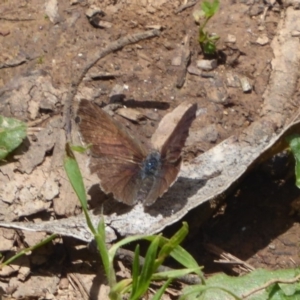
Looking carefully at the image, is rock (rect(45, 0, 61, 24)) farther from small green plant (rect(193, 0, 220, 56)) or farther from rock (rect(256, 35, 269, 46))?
rock (rect(256, 35, 269, 46))

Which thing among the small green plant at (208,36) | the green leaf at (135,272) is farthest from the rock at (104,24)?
the green leaf at (135,272)

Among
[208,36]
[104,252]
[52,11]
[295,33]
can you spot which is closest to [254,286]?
[104,252]

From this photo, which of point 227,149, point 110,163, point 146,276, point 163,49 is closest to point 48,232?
point 110,163

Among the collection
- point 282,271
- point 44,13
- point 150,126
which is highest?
point 44,13

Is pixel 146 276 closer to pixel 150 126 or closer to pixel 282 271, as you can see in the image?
pixel 282 271

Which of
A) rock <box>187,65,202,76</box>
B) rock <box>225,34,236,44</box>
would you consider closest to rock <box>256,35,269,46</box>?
rock <box>225,34,236,44</box>

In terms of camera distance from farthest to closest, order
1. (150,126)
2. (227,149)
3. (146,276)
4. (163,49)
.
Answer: (163,49), (150,126), (227,149), (146,276)

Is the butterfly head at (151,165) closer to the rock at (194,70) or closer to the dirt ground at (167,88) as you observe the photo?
the dirt ground at (167,88)

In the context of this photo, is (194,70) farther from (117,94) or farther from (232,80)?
(117,94)
